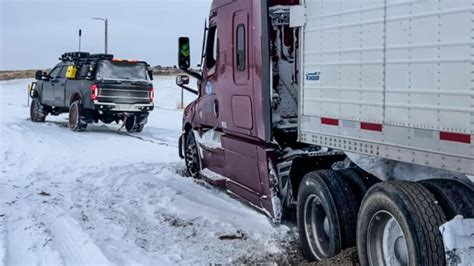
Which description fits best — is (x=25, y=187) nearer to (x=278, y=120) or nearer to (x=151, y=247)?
(x=151, y=247)

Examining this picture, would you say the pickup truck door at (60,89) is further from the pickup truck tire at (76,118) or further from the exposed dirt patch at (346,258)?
the exposed dirt patch at (346,258)

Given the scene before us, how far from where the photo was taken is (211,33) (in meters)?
8.26

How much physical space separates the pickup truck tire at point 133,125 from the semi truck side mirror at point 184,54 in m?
9.30

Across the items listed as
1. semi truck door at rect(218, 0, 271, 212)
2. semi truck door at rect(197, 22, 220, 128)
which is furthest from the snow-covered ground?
semi truck door at rect(197, 22, 220, 128)

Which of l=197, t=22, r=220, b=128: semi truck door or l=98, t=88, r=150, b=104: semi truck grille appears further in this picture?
Result: l=98, t=88, r=150, b=104: semi truck grille

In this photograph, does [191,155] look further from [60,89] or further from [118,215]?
[60,89]

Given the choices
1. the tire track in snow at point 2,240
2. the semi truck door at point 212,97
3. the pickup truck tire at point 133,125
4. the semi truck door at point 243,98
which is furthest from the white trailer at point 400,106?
the pickup truck tire at point 133,125

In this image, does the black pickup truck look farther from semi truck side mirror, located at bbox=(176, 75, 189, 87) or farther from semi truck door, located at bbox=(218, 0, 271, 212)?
semi truck door, located at bbox=(218, 0, 271, 212)

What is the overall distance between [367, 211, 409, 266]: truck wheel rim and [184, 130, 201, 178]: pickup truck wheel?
5.40m

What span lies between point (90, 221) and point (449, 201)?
14.9ft

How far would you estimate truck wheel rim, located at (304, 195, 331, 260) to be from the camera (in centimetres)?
536

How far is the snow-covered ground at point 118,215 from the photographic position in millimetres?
5609

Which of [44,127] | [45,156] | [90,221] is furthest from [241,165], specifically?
[44,127]

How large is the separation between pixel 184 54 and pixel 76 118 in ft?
31.9
